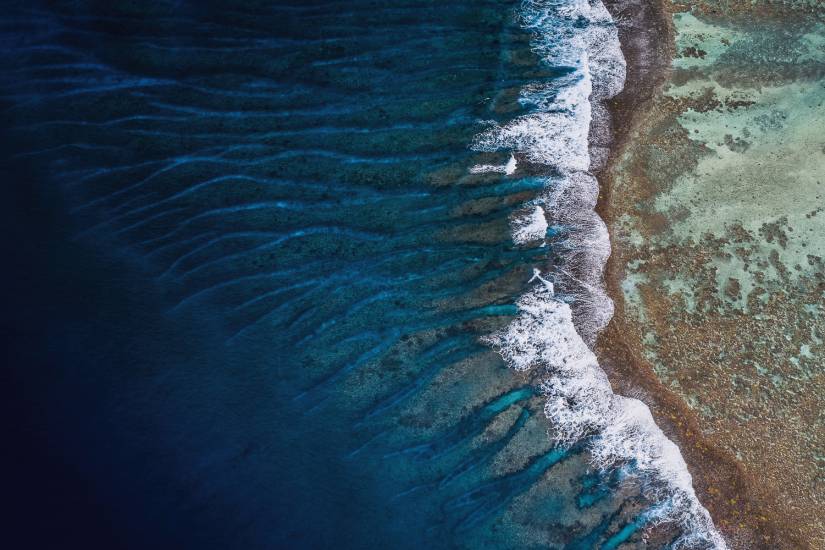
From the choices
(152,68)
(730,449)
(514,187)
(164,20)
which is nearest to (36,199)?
(152,68)

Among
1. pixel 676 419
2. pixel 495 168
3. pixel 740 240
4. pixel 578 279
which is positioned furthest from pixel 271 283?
pixel 740 240

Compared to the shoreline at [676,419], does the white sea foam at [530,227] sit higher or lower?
higher

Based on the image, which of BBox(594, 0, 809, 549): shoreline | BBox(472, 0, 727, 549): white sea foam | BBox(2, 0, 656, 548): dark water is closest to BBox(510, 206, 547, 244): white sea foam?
BBox(472, 0, 727, 549): white sea foam

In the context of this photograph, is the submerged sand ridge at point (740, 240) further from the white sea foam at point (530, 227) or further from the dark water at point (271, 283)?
the dark water at point (271, 283)

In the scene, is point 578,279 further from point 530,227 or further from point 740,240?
point 740,240

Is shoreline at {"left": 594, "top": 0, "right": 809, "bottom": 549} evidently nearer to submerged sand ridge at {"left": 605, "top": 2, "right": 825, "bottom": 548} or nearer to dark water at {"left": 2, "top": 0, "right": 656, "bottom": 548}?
submerged sand ridge at {"left": 605, "top": 2, "right": 825, "bottom": 548}

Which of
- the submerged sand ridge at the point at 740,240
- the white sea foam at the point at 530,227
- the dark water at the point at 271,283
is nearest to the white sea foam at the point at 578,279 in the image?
the white sea foam at the point at 530,227
